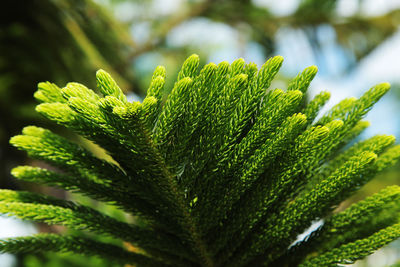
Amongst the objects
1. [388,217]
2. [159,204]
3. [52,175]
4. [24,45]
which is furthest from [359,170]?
[24,45]

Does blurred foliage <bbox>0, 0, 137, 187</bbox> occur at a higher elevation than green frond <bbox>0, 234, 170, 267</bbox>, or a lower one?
higher

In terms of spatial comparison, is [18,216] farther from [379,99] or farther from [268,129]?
[379,99]

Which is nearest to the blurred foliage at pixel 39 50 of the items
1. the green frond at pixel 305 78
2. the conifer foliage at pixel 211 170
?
the conifer foliage at pixel 211 170

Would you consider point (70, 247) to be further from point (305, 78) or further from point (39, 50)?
point (39, 50)

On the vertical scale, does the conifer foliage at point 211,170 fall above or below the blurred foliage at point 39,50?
below

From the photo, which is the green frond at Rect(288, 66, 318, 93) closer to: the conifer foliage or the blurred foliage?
the conifer foliage

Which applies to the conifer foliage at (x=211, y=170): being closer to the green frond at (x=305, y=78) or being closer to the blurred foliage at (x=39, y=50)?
the green frond at (x=305, y=78)

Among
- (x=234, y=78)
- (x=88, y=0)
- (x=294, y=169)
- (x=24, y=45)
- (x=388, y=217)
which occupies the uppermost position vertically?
(x=88, y=0)

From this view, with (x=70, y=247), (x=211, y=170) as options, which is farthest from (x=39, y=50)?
(x=211, y=170)

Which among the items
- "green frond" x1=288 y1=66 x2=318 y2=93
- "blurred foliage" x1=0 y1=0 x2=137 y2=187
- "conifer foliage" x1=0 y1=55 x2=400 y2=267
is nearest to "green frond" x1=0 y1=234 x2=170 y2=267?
"conifer foliage" x1=0 y1=55 x2=400 y2=267
